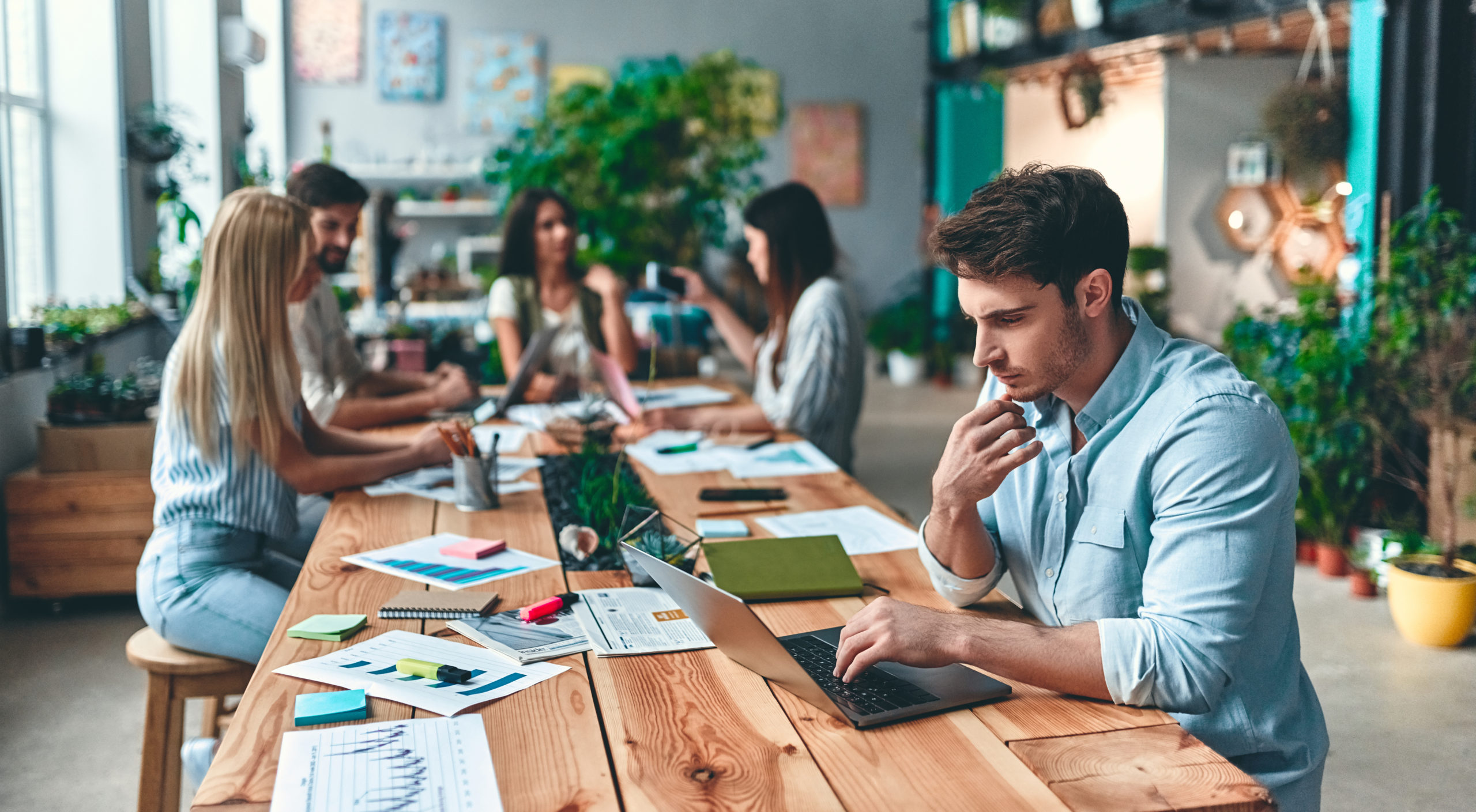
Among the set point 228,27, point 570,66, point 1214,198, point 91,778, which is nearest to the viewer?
point 91,778

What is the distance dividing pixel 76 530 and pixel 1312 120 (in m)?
5.93

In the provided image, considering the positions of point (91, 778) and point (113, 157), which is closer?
point (91, 778)

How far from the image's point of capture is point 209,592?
7.22 feet

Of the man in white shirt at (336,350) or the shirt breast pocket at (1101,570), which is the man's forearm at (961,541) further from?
the man in white shirt at (336,350)

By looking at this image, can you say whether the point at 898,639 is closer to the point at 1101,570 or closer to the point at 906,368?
the point at 1101,570

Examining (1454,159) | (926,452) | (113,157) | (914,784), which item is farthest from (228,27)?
(914,784)

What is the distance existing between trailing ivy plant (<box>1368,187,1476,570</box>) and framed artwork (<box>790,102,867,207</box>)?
744cm

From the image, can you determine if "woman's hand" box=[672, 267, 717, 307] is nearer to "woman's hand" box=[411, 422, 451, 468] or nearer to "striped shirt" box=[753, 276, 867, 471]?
"striped shirt" box=[753, 276, 867, 471]

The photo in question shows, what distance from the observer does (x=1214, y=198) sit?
7.62 metres

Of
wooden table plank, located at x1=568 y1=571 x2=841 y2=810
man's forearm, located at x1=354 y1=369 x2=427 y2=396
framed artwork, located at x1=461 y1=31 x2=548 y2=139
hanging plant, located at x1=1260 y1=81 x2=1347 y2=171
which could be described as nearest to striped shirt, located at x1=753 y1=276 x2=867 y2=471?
man's forearm, located at x1=354 y1=369 x2=427 y2=396

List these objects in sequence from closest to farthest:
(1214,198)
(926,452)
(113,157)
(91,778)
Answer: (91,778) → (113,157) → (926,452) → (1214,198)

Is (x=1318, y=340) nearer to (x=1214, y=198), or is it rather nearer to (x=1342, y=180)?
(x=1342, y=180)

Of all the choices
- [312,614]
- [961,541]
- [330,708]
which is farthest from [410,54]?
[330,708]

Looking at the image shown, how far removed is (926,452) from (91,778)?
4.78 meters
